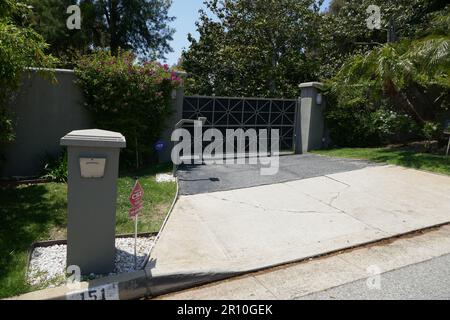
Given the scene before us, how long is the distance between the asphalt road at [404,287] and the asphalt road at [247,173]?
3.42 metres

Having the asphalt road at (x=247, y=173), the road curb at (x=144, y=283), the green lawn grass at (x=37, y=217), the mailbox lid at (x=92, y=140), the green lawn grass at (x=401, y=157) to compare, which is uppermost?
the mailbox lid at (x=92, y=140)

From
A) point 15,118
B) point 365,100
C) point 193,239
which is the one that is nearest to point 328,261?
point 193,239

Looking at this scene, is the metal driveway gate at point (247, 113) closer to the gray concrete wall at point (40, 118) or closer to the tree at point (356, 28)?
the gray concrete wall at point (40, 118)

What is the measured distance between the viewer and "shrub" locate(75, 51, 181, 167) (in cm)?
716

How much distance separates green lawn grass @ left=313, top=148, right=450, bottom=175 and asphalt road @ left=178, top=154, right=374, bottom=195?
0.60m

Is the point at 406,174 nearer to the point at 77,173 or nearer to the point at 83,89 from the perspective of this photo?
the point at 77,173

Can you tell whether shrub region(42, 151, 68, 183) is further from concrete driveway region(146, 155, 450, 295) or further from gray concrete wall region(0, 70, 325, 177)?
concrete driveway region(146, 155, 450, 295)

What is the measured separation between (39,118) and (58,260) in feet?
14.2

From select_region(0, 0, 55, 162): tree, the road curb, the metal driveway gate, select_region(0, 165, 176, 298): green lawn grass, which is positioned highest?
select_region(0, 0, 55, 162): tree

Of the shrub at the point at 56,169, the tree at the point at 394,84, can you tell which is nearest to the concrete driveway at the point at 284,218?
the shrub at the point at 56,169

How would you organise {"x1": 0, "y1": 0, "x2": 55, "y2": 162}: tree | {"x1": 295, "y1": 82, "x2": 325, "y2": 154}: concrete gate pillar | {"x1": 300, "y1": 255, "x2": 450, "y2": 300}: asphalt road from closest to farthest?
{"x1": 300, "y1": 255, "x2": 450, "y2": 300}: asphalt road < {"x1": 0, "y1": 0, "x2": 55, "y2": 162}: tree < {"x1": 295, "y1": 82, "x2": 325, "y2": 154}: concrete gate pillar

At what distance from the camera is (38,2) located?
15711 mm

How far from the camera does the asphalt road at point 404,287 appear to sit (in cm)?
306

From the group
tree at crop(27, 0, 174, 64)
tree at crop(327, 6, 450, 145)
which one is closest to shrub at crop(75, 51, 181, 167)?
tree at crop(327, 6, 450, 145)
